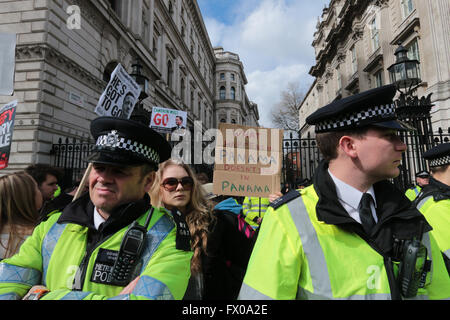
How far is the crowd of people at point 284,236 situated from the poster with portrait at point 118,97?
57.6 inches

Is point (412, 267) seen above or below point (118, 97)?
below

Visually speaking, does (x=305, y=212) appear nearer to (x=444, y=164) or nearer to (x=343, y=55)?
(x=444, y=164)

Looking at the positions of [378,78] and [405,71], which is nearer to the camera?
[405,71]

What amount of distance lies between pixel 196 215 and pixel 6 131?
412 centimetres

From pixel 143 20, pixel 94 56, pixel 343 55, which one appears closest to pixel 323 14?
pixel 343 55

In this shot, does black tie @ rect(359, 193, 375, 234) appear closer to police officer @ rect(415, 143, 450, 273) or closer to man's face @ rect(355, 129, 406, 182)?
man's face @ rect(355, 129, 406, 182)

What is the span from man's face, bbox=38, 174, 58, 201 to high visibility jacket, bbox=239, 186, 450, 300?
3679 mm

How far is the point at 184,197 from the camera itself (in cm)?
274

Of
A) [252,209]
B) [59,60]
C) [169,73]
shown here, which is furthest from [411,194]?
[169,73]

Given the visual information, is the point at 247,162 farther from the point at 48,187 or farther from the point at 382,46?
the point at 382,46

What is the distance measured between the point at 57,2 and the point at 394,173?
13.3 metres

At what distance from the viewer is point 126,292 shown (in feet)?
4.69

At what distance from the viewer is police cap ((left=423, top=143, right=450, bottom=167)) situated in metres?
2.88

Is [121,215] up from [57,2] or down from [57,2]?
down
